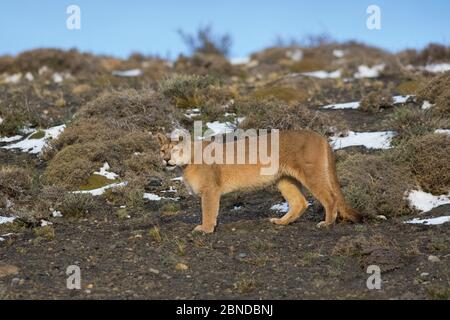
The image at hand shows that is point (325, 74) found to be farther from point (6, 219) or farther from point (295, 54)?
point (6, 219)

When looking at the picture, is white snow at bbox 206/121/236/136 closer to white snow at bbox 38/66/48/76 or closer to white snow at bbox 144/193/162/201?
white snow at bbox 144/193/162/201

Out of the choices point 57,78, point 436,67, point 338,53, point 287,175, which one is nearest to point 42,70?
point 57,78

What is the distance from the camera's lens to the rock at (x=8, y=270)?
8.41 m

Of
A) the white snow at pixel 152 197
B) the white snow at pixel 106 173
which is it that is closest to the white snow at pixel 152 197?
the white snow at pixel 152 197

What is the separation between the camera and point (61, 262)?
29.3 feet

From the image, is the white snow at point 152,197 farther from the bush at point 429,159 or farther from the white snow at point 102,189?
the bush at point 429,159

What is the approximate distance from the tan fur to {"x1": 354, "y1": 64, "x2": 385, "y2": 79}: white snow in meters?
13.7

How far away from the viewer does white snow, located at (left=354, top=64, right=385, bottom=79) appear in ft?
76.9

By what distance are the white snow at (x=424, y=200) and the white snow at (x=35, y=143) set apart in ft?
25.3
